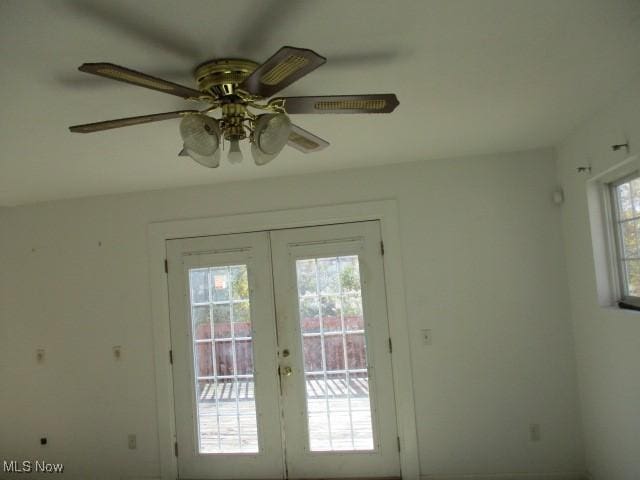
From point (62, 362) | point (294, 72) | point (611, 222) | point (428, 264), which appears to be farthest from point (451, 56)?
point (62, 362)

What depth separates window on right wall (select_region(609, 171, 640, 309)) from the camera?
265 cm

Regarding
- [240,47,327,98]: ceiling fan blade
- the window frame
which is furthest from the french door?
[240,47,327,98]: ceiling fan blade

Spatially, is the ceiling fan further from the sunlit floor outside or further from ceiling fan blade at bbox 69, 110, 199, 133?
the sunlit floor outside

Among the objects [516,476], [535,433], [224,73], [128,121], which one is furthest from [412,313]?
[128,121]

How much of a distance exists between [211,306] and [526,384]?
2.32 metres

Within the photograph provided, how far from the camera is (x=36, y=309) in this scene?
4.08 metres

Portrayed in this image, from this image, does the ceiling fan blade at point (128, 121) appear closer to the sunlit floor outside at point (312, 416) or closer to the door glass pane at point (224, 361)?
the door glass pane at point (224, 361)

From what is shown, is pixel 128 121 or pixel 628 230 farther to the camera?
pixel 628 230

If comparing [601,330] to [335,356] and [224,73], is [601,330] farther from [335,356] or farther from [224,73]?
[224,73]

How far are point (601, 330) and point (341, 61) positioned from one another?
2.21 meters

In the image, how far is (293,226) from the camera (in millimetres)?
3770

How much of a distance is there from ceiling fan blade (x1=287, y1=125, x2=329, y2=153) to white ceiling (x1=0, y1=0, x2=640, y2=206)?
20 cm

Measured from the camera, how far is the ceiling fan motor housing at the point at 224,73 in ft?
5.79

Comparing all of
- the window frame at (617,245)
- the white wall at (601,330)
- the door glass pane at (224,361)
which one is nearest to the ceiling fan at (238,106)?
the white wall at (601,330)
